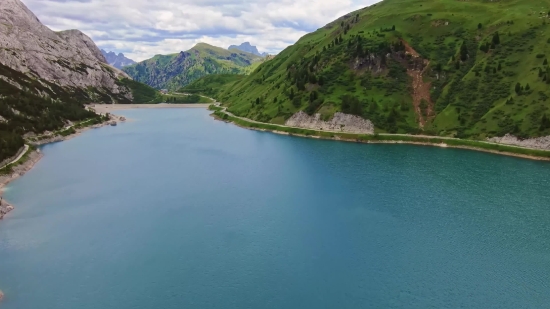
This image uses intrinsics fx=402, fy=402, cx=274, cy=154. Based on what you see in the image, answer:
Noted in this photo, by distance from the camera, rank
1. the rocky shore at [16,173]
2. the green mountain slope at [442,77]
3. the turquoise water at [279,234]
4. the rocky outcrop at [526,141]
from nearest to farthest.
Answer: the turquoise water at [279,234]
the rocky shore at [16,173]
the rocky outcrop at [526,141]
the green mountain slope at [442,77]

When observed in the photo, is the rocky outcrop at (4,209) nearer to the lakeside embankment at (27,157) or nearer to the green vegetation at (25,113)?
the lakeside embankment at (27,157)

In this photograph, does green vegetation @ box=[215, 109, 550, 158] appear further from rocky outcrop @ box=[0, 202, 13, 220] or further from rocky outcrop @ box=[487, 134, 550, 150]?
rocky outcrop @ box=[0, 202, 13, 220]

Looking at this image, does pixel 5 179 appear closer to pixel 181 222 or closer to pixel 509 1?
pixel 181 222

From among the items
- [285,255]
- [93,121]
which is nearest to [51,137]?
[93,121]

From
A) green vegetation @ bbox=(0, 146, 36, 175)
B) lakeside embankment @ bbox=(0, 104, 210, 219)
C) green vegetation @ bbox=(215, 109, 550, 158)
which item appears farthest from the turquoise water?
green vegetation @ bbox=(215, 109, 550, 158)

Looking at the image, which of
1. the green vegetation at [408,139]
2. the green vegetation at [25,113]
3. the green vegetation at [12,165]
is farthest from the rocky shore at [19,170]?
the green vegetation at [408,139]

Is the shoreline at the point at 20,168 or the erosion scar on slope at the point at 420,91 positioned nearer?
the shoreline at the point at 20,168
